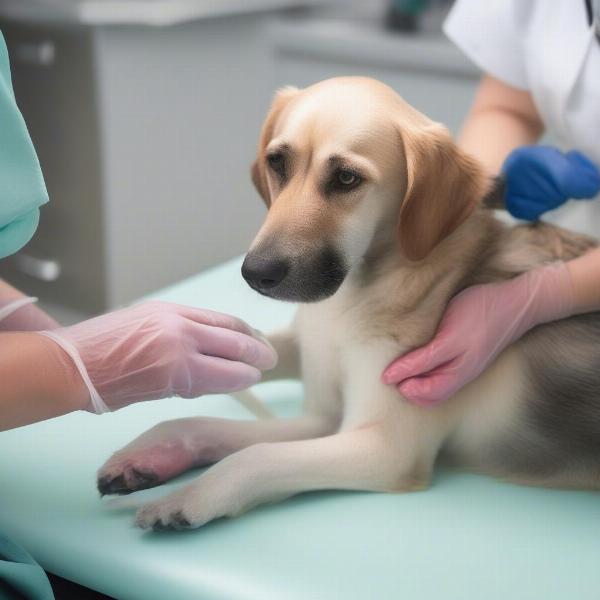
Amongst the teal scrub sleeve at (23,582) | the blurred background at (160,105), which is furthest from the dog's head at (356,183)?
the blurred background at (160,105)

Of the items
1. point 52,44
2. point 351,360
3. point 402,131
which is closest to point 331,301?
point 351,360

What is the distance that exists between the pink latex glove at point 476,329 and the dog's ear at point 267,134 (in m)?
0.24

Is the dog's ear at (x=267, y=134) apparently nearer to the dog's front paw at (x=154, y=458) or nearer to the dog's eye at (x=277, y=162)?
the dog's eye at (x=277, y=162)

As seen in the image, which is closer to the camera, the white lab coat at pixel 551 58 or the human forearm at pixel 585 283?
the human forearm at pixel 585 283

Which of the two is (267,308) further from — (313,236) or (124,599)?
(124,599)

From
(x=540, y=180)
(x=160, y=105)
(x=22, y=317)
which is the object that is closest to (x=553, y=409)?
(x=540, y=180)

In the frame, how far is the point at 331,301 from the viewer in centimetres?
101

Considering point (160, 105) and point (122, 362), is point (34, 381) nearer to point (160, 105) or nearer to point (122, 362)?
point (122, 362)

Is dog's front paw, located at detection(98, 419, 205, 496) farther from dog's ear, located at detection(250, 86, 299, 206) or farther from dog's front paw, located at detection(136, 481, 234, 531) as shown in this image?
dog's ear, located at detection(250, 86, 299, 206)

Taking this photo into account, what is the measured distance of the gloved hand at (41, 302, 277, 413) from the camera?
0.83 meters

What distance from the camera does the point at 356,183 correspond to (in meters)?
0.92

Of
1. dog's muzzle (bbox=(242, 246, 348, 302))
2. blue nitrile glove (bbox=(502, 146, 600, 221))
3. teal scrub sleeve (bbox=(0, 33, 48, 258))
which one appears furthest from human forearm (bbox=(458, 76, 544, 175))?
teal scrub sleeve (bbox=(0, 33, 48, 258))

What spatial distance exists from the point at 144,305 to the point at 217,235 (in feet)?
5.10

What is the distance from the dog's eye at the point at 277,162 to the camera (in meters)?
0.95
